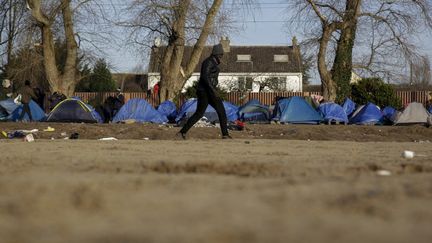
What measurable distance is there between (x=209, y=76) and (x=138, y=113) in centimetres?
1352

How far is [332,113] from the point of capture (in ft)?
93.2

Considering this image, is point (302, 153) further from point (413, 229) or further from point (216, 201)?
point (413, 229)

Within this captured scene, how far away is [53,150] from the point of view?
12625 millimetres

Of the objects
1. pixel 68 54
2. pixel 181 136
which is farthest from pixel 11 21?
pixel 181 136

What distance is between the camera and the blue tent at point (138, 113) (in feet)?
94.5

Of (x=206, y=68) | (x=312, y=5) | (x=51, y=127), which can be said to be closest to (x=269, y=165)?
(x=206, y=68)

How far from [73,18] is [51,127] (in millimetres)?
13612

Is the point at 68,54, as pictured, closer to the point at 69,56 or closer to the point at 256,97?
the point at 69,56

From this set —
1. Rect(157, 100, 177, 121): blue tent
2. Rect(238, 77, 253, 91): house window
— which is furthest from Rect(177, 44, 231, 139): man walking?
Rect(238, 77, 253, 91): house window

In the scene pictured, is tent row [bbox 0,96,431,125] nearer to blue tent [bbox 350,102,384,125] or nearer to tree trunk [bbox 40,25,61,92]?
blue tent [bbox 350,102,384,125]

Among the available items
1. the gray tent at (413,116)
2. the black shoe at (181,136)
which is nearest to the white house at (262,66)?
the gray tent at (413,116)

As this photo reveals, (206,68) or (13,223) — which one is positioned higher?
(206,68)

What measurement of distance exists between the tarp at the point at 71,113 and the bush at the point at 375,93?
14641 millimetres

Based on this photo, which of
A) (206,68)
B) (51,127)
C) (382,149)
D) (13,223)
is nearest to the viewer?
(13,223)
